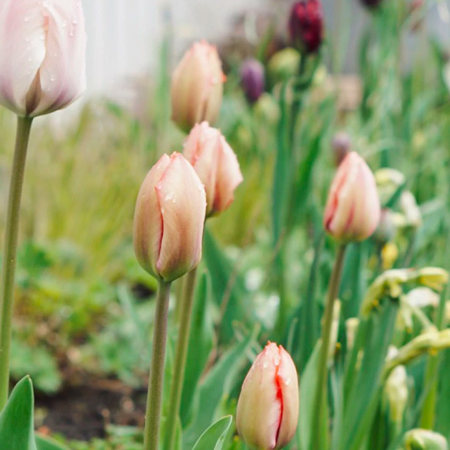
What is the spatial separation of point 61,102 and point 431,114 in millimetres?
2751

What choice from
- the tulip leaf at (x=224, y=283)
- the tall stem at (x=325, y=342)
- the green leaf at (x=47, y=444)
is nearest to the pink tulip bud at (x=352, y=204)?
the tall stem at (x=325, y=342)

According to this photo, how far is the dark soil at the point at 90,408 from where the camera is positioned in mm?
1548

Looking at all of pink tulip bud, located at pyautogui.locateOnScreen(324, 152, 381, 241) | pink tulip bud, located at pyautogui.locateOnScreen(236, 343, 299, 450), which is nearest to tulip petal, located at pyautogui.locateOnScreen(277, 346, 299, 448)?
pink tulip bud, located at pyautogui.locateOnScreen(236, 343, 299, 450)

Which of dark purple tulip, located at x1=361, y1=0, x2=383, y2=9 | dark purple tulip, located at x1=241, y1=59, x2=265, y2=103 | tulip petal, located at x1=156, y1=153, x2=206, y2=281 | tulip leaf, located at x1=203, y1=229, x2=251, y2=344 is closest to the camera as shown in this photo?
tulip petal, located at x1=156, y1=153, x2=206, y2=281

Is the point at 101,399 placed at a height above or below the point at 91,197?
below

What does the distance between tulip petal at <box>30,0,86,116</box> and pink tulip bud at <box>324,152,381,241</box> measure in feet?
1.03

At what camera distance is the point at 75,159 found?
2553mm

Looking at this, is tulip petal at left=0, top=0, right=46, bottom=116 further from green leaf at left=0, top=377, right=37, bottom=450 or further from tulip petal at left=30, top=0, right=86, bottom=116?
green leaf at left=0, top=377, right=37, bottom=450

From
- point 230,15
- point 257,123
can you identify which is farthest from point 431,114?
point 230,15

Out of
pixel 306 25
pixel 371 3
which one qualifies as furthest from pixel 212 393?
pixel 371 3

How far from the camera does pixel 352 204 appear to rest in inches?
32.0

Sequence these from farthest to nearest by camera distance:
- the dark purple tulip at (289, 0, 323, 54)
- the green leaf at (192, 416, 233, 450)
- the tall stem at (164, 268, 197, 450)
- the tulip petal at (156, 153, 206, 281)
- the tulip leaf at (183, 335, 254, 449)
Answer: the dark purple tulip at (289, 0, 323, 54)
the tulip leaf at (183, 335, 254, 449)
the tall stem at (164, 268, 197, 450)
the green leaf at (192, 416, 233, 450)
the tulip petal at (156, 153, 206, 281)

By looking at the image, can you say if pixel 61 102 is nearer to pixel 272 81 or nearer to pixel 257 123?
pixel 272 81

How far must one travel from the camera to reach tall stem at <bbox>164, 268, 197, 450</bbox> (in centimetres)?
79
